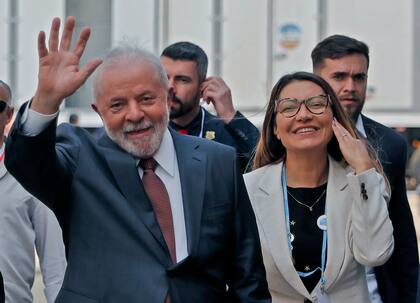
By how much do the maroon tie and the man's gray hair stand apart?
0.83ft

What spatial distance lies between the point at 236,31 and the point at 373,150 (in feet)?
24.0

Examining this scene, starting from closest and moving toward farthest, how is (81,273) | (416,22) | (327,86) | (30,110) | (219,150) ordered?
(30,110)
(81,273)
(219,150)
(327,86)
(416,22)

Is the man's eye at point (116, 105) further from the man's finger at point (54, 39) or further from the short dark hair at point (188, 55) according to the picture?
the short dark hair at point (188, 55)

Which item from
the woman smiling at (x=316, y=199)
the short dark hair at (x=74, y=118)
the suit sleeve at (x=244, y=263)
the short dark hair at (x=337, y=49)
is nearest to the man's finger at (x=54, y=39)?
the suit sleeve at (x=244, y=263)

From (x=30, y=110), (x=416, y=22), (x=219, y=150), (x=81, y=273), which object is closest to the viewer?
(x=30, y=110)

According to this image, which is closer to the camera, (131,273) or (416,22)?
(131,273)

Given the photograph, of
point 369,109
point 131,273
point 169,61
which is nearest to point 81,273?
point 131,273

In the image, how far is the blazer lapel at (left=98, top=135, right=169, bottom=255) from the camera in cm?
281

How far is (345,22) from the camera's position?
1097 cm

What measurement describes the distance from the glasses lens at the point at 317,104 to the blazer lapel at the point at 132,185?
104cm

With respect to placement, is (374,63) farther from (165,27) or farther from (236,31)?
(165,27)

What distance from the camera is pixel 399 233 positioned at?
4.06 metres

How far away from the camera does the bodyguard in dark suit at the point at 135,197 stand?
2717mm

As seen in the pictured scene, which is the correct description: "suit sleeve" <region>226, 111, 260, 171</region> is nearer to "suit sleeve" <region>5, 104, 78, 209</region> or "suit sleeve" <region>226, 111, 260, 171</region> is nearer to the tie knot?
the tie knot
